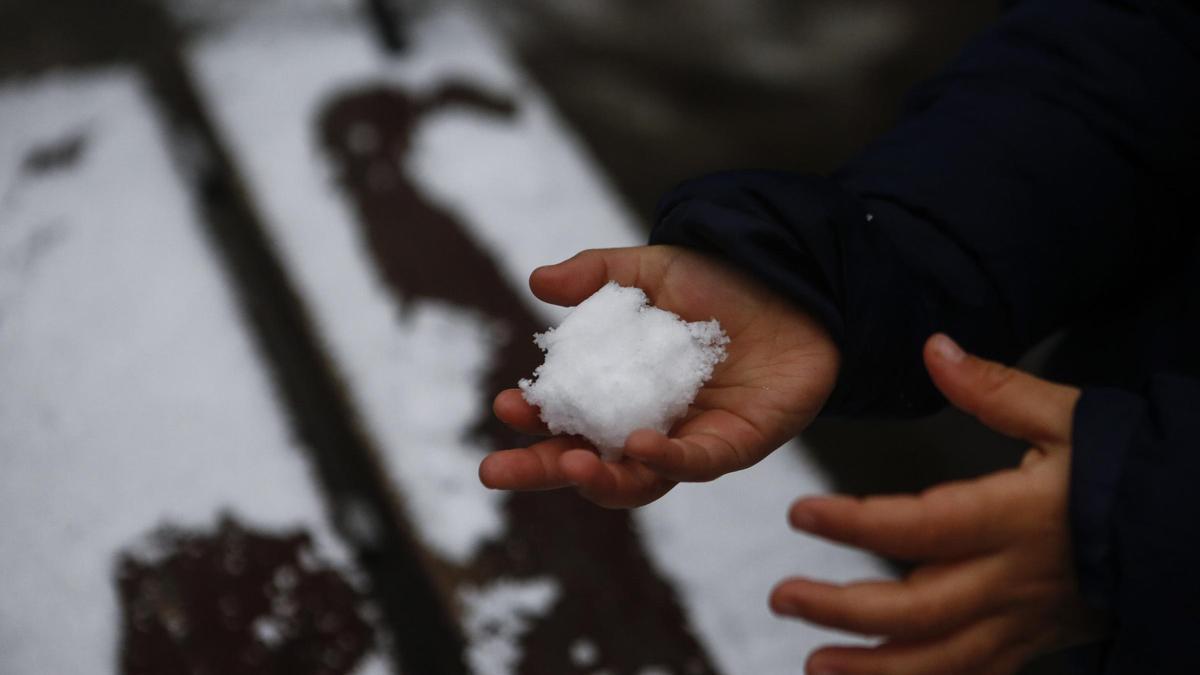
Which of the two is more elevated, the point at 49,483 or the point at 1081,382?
the point at 49,483

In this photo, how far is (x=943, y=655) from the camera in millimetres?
495

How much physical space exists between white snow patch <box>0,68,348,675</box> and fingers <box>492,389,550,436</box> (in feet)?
1.59

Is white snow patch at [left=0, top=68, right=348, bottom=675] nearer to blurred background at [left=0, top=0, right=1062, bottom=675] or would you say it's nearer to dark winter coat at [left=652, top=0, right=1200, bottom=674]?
blurred background at [left=0, top=0, right=1062, bottom=675]

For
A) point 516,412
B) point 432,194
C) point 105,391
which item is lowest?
point 516,412

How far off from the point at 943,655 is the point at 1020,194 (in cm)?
42

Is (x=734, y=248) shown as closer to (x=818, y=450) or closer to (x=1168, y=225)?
(x=1168, y=225)

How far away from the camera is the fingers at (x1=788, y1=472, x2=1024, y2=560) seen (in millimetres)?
488

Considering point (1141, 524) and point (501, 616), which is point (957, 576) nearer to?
point (1141, 524)

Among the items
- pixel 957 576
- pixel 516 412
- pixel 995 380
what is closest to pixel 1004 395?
pixel 995 380

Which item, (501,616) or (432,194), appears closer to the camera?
(501,616)

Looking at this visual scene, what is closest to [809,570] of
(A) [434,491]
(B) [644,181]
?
(A) [434,491]

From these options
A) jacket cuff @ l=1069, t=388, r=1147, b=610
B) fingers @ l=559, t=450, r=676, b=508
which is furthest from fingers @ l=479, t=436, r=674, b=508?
jacket cuff @ l=1069, t=388, r=1147, b=610

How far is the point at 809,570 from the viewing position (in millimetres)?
997

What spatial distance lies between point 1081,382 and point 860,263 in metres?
0.32
